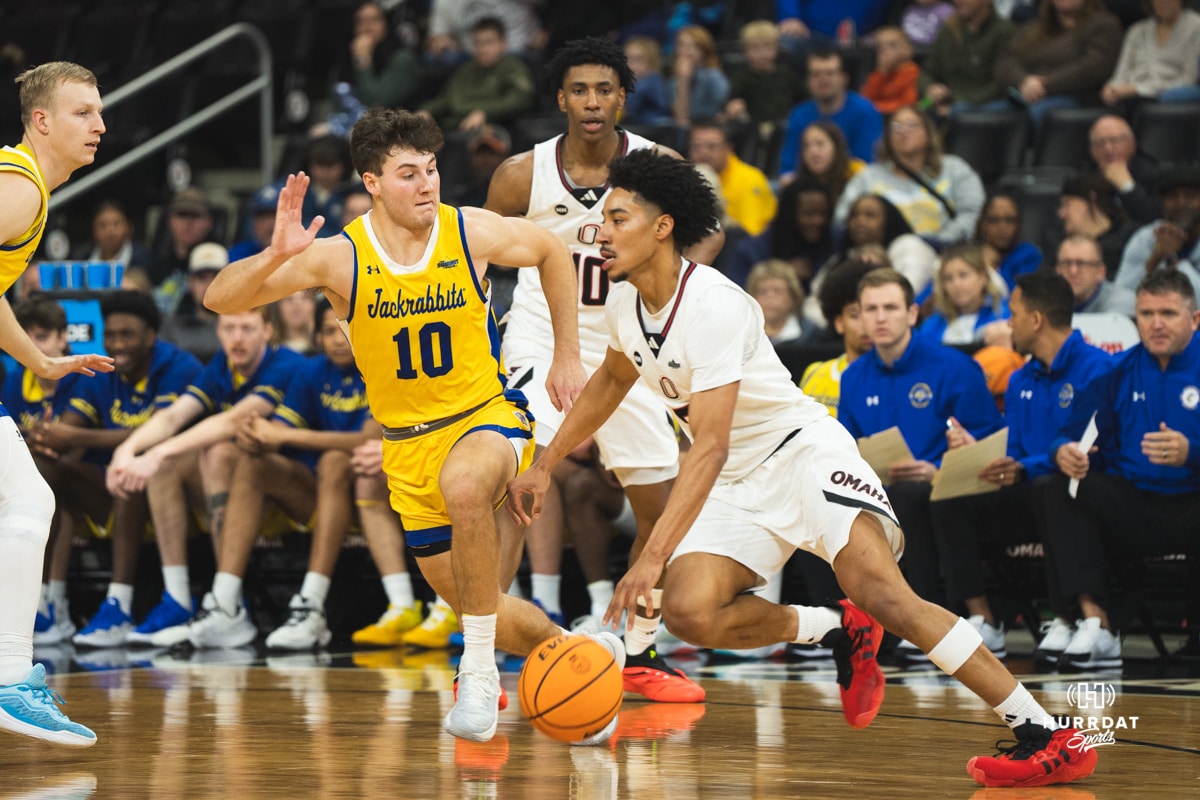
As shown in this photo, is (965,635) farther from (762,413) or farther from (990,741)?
(762,413)

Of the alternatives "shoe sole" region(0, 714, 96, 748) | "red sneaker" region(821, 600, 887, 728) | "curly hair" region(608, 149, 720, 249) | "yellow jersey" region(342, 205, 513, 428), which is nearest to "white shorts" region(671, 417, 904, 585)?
"red sneaker" region(821, 600, 887, 728)

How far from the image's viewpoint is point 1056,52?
10.3 metres

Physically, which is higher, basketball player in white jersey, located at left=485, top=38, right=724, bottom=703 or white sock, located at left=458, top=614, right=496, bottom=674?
basketball player in white jersey, located at left=485, top=38, right=724, bottom=703

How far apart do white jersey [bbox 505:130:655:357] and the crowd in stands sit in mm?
1450

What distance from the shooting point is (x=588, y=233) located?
6426 millimetres

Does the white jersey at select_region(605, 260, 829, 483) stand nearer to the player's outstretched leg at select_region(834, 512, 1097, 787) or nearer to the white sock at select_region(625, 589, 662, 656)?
the player's outstretched leg at select_region(834, 512, 1097, 787)

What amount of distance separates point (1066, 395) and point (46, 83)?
444 cm

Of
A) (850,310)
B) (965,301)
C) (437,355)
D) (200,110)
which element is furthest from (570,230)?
(200,110)

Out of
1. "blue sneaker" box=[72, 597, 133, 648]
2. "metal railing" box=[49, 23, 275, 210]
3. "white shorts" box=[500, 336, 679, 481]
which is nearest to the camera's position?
"white shorts" box=[500, 336, 679, 481]

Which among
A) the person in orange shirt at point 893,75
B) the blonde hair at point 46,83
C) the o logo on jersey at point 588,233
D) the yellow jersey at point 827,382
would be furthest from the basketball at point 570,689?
the person in orange shirt at point 893,75

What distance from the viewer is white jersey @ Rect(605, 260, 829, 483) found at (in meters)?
4.86

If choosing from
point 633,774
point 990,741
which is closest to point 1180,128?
point 990,741

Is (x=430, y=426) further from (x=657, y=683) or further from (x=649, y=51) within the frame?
(x=649, y=51)

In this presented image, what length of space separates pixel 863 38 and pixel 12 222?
8.53m
